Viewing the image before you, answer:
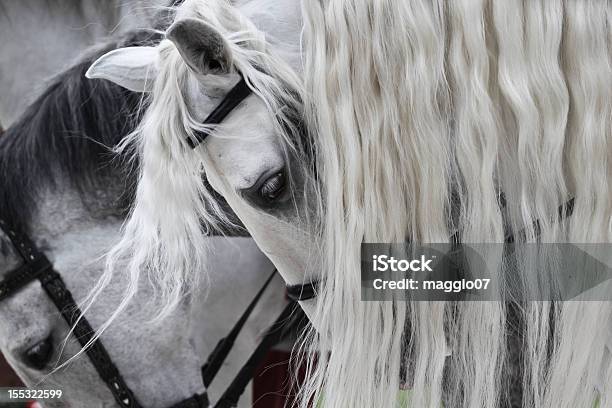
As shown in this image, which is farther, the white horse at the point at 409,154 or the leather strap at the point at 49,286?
the leather strap at the point at 49,286

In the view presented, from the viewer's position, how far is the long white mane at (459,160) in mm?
693

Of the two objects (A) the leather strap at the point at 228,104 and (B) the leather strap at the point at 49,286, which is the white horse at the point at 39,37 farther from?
(A) the leather strap at the point at 228,104

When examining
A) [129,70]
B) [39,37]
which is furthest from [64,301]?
[39,37]

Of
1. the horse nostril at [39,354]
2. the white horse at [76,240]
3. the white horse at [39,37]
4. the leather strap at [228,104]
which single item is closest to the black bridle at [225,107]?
the leather strap at [228,104]

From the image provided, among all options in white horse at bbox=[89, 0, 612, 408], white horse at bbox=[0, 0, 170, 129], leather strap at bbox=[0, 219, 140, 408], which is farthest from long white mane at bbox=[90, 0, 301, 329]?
white horse at bbox=[0, 0, 170, 129]

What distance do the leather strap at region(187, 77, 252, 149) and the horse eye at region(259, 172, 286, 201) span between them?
9cm

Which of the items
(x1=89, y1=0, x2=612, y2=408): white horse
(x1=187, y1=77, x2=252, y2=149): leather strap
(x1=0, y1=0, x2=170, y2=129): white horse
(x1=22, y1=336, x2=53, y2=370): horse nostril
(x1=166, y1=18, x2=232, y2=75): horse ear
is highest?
(x1=0, y1=0, x2=170, y2=129): white horse

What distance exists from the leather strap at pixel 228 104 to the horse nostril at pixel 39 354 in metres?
0.56

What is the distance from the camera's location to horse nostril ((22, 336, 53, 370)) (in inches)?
43.3

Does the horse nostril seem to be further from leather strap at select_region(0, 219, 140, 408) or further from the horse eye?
the horse eye

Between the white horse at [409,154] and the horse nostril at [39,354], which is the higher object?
the white horse at [409,154]

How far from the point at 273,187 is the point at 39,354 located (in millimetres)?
617

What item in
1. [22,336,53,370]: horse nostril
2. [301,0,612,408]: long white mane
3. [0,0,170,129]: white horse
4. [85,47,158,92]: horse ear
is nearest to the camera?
[301,0,612,408]: long white mane

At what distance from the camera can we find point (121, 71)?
2.78 feet
